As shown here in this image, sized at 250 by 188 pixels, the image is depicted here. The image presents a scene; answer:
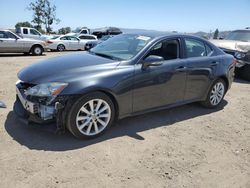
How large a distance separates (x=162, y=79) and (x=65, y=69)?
1615 millimetres

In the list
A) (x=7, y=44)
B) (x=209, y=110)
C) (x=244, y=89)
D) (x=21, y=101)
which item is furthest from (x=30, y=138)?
(x=7, y=44)

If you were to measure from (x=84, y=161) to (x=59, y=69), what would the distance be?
56.4 inches

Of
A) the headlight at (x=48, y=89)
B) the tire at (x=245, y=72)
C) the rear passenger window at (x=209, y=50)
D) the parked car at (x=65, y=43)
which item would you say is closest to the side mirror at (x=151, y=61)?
the headlight at (x=48, y=89)

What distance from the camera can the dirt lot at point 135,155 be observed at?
3105mm

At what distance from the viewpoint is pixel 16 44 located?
14250mm

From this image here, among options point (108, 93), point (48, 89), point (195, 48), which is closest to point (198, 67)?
point (195, 48)

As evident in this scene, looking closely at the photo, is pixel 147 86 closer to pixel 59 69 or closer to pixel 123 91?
pixel 123 91

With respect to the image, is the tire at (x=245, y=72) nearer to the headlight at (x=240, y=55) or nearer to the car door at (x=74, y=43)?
the headlight at (x=240, y=55)

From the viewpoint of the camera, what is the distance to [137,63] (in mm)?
4281

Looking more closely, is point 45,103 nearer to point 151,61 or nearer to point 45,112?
point 45,112

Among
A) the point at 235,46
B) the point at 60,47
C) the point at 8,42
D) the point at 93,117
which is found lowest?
the point at 60,47

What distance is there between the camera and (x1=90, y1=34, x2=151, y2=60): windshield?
4.48 metres

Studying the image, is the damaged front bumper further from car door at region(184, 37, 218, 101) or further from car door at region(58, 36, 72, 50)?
car door at region(58, 36, 72, 50)

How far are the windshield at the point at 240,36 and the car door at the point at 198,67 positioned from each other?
6722 millimetres
